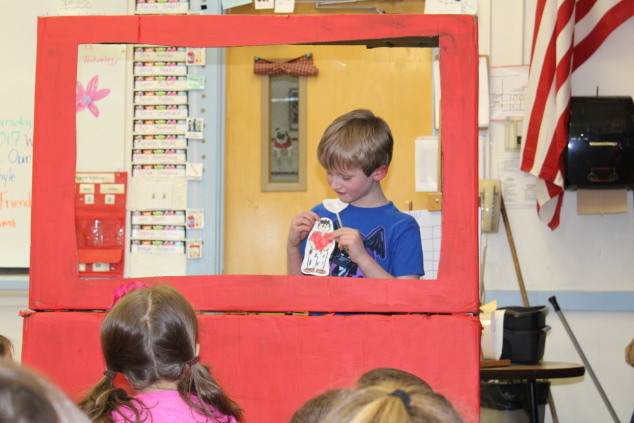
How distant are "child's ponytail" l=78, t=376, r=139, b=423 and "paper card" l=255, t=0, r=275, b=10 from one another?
279 centimetres

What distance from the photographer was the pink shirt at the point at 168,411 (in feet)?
4.36

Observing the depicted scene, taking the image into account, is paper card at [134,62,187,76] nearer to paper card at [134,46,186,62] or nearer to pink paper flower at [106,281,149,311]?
paper card at [134,46,186,62]

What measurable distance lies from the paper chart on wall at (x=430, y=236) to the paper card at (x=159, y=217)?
6.30ft

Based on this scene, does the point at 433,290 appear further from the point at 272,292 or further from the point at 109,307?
the point at 109,307

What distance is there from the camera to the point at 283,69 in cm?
370

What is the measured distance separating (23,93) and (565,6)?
3.23m

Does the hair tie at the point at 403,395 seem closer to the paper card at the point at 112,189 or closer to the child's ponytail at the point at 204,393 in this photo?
the child's ponytail at the point at 204,393

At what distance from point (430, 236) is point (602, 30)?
2.19m

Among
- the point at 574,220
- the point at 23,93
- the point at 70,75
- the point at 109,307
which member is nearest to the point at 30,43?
the point at 23,93

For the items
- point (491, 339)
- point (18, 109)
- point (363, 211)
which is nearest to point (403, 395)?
point (363, 211)

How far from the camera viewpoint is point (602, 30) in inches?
135

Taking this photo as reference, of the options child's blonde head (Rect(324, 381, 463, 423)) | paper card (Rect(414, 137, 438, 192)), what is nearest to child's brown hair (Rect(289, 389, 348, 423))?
child's blonde head (Rect(324, 381, 463, 423))

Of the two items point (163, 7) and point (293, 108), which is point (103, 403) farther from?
point (163, 7)

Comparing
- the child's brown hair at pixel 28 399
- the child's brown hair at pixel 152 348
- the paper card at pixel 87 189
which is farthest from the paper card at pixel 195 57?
the child's brown hair at pixel 28 399
